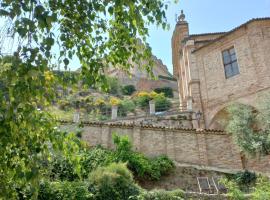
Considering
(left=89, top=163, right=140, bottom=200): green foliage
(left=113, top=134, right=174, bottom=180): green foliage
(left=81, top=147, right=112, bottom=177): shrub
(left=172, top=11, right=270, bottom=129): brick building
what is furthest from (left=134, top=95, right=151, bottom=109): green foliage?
(left=89, top=163, right=140, bottom=200): green foliage

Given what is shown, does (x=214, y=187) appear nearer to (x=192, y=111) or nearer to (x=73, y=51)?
(x=192, y=111)

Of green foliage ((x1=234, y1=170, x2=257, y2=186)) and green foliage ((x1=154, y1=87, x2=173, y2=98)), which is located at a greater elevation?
green foliage ((x1=154, y1=87, x2=173, y2=98))

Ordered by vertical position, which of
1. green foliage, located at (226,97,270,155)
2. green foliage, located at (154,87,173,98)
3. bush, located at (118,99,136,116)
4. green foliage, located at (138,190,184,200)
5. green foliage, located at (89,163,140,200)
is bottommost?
green foliage, located at (138,190,184,200)

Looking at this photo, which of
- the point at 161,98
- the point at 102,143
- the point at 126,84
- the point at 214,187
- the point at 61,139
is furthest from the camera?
the point at 126,84

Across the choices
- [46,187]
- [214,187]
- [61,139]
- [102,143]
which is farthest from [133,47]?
[102,143]

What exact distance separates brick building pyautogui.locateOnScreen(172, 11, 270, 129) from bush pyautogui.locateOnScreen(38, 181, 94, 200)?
12.3 m

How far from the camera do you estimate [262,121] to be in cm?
1523

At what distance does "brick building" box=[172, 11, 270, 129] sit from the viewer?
856 inches

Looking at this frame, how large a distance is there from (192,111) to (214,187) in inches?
358

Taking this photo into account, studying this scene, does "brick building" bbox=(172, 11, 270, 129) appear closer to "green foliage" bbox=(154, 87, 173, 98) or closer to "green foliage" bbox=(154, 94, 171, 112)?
"green foliage" bbox=(154, 94, 171, 112)

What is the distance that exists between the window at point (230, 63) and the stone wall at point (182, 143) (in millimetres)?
6684

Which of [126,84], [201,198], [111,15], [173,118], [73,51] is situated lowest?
[201,198]

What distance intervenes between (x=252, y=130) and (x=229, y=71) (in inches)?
329

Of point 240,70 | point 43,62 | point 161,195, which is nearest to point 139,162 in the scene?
point 161,195
